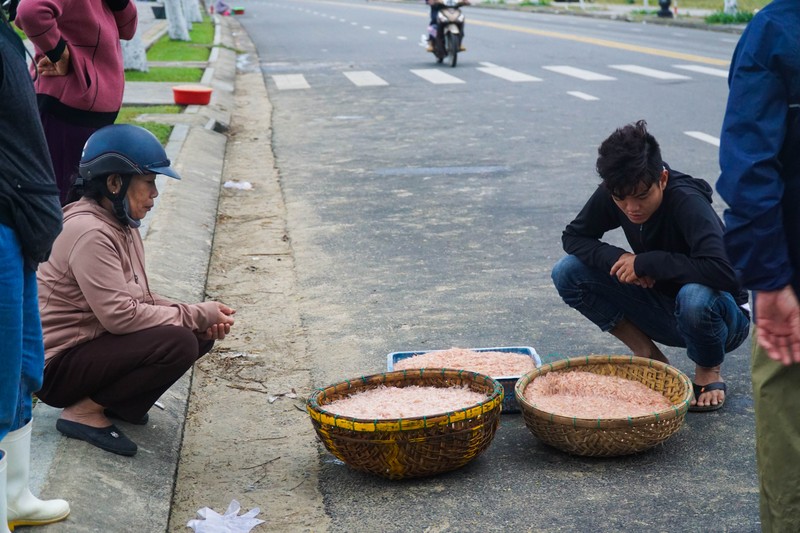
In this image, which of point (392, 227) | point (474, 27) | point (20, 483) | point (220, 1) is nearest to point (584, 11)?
point (474, 27)

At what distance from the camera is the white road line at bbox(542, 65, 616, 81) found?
1708cm

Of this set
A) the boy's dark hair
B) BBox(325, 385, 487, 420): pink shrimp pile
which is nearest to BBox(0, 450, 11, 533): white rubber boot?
BBox(325, 385, 487, 420): pink shrimp pile

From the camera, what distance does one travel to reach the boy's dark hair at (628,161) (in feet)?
13.8

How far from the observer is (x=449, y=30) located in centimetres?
1977

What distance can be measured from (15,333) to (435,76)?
15.7 meters

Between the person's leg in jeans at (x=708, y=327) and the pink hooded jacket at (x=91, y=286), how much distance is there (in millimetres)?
1966

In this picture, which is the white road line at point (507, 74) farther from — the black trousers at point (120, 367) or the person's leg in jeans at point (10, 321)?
the person's leg in jeans at point (10, 321)

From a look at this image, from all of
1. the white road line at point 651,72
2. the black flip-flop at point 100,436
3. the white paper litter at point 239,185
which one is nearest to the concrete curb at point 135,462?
the black flip-flop at point 100,436

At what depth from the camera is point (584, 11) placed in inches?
1554

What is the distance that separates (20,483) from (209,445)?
1.20 metres

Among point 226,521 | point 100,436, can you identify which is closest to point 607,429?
point 226,521

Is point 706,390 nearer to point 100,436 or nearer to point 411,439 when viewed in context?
point 411,439

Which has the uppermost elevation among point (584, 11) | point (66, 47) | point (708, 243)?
point (66, 47)

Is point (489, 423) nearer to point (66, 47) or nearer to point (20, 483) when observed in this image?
point (20, 483)
